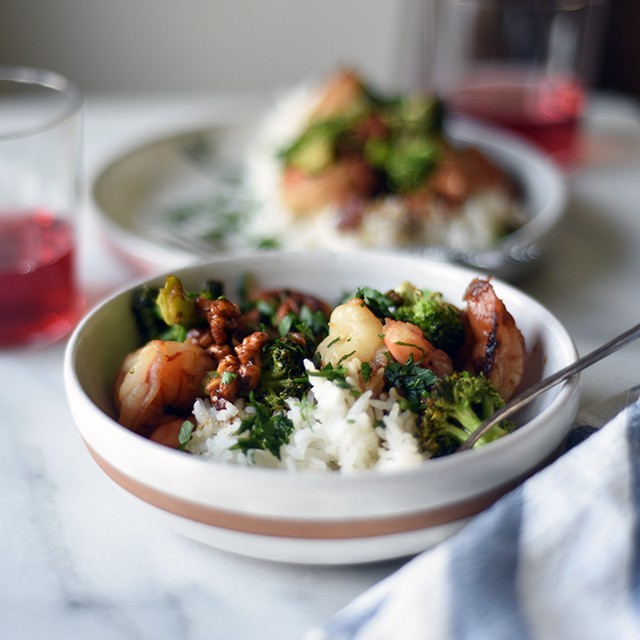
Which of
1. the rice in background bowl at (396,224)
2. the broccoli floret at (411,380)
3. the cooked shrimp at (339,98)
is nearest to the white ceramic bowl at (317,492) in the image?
the broccoli floret at (411,380)

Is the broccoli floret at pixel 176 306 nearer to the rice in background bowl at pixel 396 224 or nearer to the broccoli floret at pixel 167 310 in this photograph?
the broccoli floret at pixel 167 310

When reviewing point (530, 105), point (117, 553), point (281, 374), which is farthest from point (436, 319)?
point (530, 105)

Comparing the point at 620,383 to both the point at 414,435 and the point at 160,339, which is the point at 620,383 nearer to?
the point at 414,435

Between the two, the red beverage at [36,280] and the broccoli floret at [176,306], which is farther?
the red beverage at [36,280]

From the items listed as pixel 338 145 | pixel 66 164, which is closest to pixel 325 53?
pixel 338 145

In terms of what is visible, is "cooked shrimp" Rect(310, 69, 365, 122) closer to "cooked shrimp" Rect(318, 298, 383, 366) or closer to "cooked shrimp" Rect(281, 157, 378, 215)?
"cooked shrimp" Rect(281, 157, 378, 215)

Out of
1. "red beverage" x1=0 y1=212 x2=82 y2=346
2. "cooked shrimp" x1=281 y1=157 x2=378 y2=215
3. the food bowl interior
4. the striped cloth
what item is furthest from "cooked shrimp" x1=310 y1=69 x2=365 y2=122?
the striped cloth

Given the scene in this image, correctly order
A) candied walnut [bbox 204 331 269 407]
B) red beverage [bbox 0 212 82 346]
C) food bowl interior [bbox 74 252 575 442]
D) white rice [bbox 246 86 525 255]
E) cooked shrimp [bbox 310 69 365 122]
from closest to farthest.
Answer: candied walnut [bbox 204 331 269 407], food bowl interior [bbox 74 252 575 442], red beverage [bbox 0 212 82 346], white rice [bbox 246 86 525 255], cooked shrimp [bbox 310 69 365 122]
